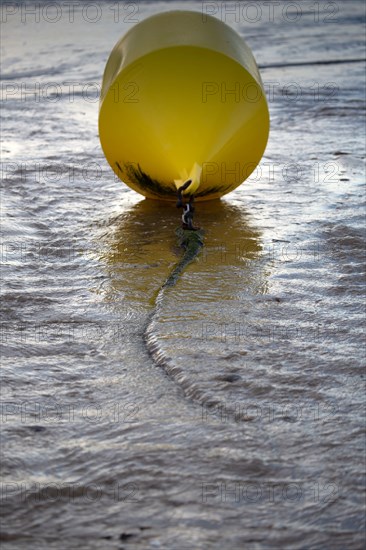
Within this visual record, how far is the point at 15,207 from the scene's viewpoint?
3.34 m

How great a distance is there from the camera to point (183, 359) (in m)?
2.19

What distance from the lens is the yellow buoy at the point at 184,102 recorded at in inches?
122

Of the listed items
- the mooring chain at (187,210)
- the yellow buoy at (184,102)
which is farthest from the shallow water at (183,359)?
the yellow buoy at (184,102)

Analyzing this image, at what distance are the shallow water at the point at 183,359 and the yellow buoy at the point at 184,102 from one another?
24 centimetres

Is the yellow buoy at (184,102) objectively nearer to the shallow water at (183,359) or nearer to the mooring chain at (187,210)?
the mooring chain at (187,210)

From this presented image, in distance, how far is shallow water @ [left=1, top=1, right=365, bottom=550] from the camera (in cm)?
164

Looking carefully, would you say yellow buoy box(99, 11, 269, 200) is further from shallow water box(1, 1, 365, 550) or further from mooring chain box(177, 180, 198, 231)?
shallow water box(1, 1, 365, 550)

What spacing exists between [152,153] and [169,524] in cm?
178

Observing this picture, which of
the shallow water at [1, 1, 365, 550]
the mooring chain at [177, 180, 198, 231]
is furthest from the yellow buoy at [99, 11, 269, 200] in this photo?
the shallow water at [1, 1, 365, 550]

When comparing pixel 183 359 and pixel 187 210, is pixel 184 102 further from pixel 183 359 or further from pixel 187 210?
pixel 183 359

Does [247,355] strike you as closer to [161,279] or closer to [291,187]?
[161,279]

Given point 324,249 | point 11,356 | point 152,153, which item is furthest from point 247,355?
point 152,153

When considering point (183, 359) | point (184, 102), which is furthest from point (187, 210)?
point (183, 359)

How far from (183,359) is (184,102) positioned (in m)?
1.21
